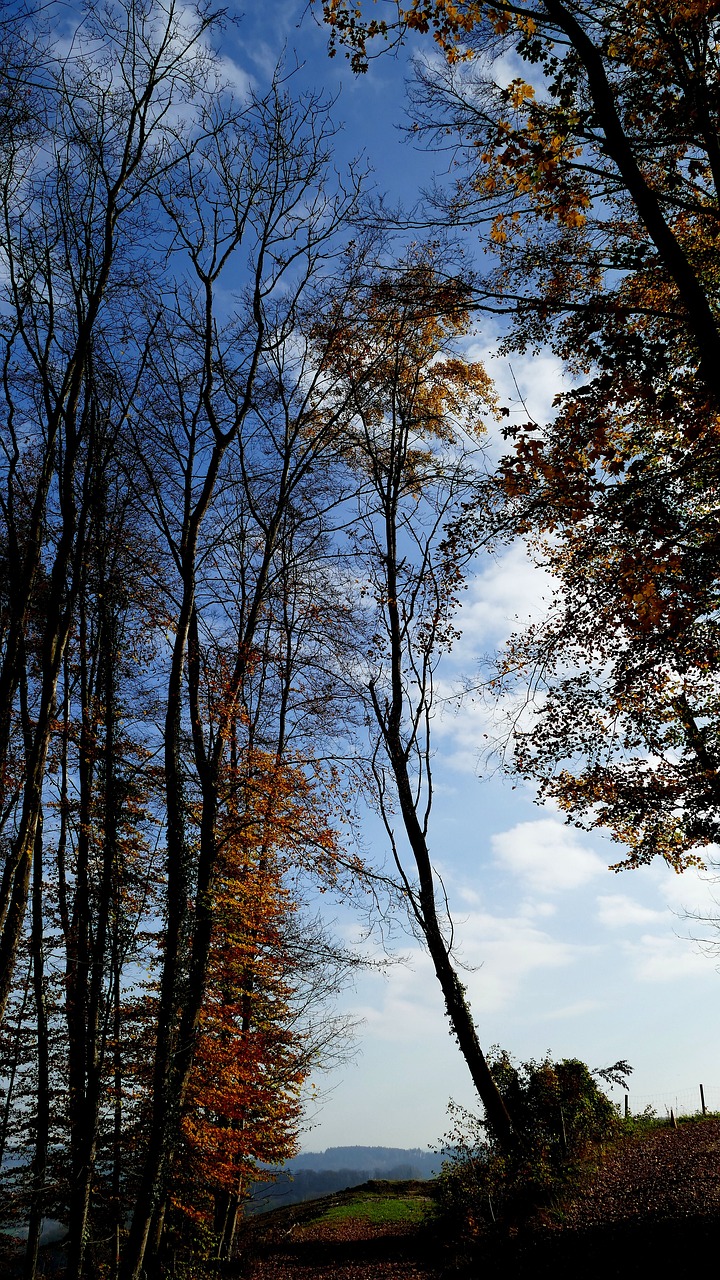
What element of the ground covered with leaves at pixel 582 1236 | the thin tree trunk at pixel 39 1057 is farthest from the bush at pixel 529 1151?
the thin tree trunk at pixel 39 1057

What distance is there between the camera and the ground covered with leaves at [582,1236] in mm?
8219

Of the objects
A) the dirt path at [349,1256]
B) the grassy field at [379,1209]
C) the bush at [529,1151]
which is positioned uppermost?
the bush at [529,1151]

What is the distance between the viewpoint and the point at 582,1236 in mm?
8914

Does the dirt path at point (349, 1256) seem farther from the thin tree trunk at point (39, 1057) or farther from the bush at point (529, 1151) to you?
the thin tree trunk at point (39, 1057)

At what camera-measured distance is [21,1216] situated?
1168 centimetres

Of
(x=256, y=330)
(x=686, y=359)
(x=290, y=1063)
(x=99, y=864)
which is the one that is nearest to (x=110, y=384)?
(x=256, y=330)

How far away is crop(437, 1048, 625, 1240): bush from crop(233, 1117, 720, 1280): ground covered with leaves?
0.29 meters

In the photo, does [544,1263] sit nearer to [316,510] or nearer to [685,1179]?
[685,1179]

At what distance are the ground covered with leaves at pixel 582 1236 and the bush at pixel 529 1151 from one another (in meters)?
0.29

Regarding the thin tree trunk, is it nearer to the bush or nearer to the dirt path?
the dirt path

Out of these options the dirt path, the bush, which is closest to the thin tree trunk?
the dirt path

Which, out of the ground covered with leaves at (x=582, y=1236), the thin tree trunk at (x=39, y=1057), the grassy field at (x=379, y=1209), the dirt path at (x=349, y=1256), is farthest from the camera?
the grassy field at (x=379, y=1209)

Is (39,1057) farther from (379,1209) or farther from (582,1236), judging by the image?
(379,1209)

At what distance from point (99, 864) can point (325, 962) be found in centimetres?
409
